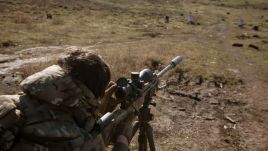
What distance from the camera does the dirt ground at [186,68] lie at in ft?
34.3

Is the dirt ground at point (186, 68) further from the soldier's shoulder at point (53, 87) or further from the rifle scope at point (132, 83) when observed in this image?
the soldier's shoulder at point (53, 87)

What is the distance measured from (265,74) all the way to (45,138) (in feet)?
49.9

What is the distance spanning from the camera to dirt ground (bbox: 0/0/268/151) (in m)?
10.5

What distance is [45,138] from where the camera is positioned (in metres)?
3.58

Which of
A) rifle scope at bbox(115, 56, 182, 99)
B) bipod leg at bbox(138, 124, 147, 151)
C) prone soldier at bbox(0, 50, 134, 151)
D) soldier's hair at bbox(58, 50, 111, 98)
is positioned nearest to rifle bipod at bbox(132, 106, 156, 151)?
bipod leg at bbox(138, 124, 147, 151)

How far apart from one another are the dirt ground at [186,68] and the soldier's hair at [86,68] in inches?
202

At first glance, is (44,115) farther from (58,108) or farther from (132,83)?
(132,83)

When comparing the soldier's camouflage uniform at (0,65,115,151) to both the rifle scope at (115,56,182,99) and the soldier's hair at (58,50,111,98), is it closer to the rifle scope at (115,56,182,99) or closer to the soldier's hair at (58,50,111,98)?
the soldier's hair at (58,50,111,98)

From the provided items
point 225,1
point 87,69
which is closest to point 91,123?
point 87,69

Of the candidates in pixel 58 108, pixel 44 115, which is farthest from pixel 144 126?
pixel 44 115

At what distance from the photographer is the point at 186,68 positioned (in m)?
15.9

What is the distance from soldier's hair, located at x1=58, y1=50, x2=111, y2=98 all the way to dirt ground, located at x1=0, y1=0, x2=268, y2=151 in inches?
202

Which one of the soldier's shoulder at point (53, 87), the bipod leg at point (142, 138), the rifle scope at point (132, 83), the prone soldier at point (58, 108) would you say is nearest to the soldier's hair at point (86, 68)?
the prone soldier at point (58, 108)

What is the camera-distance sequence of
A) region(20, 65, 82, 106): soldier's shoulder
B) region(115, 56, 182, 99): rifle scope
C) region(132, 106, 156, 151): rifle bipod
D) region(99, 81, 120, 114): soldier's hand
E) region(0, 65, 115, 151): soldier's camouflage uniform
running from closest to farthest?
region(0, 65, 115, 151): soldier's camouflage uniform
region(20, 65, 82, 106): soldier's shoulder
region(115, 56, 182, 99): rifle scope
region(99, 81, 120, 114): soldier's hand
region(132, 106, 156, 151): rifle bipod
